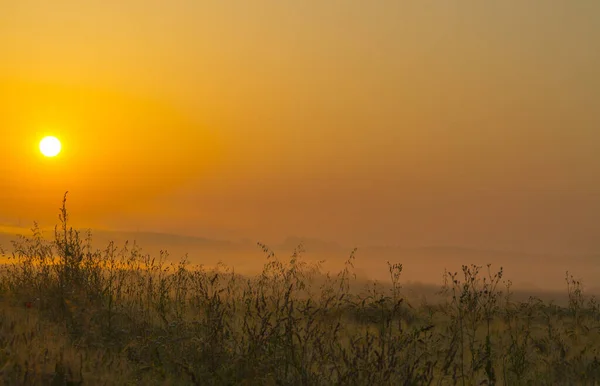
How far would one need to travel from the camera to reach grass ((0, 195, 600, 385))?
613 centimetres

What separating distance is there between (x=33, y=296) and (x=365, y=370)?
20.0ft

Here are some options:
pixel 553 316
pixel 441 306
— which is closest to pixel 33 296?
pixel 441 306

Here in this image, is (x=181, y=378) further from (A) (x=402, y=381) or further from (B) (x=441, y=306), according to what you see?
(B) (x=441, y=306)

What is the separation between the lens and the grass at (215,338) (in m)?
6.13

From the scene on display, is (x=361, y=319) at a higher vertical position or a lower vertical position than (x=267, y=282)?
lower

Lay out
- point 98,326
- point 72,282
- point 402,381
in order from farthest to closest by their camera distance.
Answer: point 72,282, point 98,326, point 402,381

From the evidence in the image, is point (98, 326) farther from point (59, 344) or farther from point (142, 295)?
point (142, 295)

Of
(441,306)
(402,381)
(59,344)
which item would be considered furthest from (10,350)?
(441,306)

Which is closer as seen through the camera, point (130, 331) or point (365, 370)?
point (365, 370)

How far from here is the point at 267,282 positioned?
10617mm

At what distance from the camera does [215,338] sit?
6617 millimetres

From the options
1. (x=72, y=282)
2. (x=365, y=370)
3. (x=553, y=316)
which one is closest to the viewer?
(x=365, y=370)

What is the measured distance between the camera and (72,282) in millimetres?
9031

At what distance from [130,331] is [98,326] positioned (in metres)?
0.47
